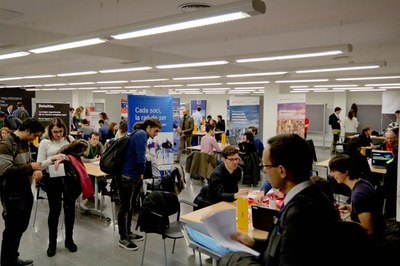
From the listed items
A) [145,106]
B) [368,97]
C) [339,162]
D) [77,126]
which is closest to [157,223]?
[339,162]

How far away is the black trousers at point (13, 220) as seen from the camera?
3.23 meters

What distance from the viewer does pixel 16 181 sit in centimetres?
322

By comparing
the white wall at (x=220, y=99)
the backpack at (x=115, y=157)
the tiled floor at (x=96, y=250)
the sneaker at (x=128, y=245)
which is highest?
the white wall at (x=220, y=99)

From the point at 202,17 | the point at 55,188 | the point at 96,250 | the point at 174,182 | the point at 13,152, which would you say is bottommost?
the point at 96,250

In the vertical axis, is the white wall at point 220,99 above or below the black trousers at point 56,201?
above

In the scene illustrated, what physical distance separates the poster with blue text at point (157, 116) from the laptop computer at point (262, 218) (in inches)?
169

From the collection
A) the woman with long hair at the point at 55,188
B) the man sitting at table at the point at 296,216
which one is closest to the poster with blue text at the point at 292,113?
the woman with long hair at the point at 55,188

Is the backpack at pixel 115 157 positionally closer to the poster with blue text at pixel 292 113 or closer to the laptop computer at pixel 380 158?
the laptop computer at pixel 380 158

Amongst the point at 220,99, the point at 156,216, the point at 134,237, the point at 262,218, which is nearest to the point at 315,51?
the point at 262,218

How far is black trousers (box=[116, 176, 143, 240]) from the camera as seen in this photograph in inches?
167

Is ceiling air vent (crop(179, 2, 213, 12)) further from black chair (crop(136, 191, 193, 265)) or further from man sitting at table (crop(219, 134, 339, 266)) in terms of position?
man sitting at table (crop(219, 134, 339, 266))

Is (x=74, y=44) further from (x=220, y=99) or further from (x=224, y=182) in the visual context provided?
(x=220, y=99)

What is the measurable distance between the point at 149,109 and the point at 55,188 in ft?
11.3

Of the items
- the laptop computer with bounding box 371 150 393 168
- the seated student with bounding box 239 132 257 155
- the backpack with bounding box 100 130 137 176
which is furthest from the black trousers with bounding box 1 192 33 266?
the laptop computer with bounding box 371 150 393 168
